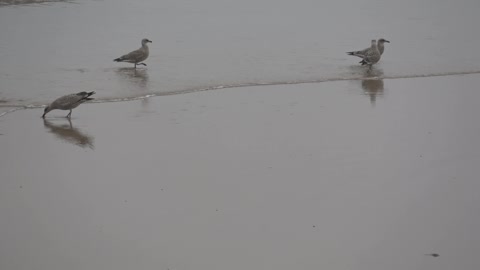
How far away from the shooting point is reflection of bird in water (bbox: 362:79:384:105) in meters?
11.8

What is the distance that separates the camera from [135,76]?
543 inches

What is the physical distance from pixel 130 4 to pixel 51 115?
12.6m

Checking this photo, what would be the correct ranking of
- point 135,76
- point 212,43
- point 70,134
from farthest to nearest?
point 212,43
point 135,76
point 70,134

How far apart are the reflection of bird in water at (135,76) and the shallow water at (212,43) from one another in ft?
0.09

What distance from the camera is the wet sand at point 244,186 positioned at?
239 inches

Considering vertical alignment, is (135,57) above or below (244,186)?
above

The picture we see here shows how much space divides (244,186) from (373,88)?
221 inches

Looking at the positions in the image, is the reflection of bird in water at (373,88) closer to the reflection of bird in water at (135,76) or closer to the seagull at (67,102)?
the reflection of bird in water at (135,76)

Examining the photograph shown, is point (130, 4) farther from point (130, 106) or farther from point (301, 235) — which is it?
point (301, 235)

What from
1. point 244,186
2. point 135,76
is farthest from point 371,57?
point 244,186

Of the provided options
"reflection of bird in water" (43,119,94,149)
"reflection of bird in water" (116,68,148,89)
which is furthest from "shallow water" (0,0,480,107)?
"reflection of bird in water" (43,119,94,149)

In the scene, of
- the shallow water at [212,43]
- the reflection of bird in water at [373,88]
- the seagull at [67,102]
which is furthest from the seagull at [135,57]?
the reflection of bird in water at [373,88]

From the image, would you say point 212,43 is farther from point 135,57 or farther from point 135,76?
point 135,76

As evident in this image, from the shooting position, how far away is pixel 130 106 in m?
11.2
